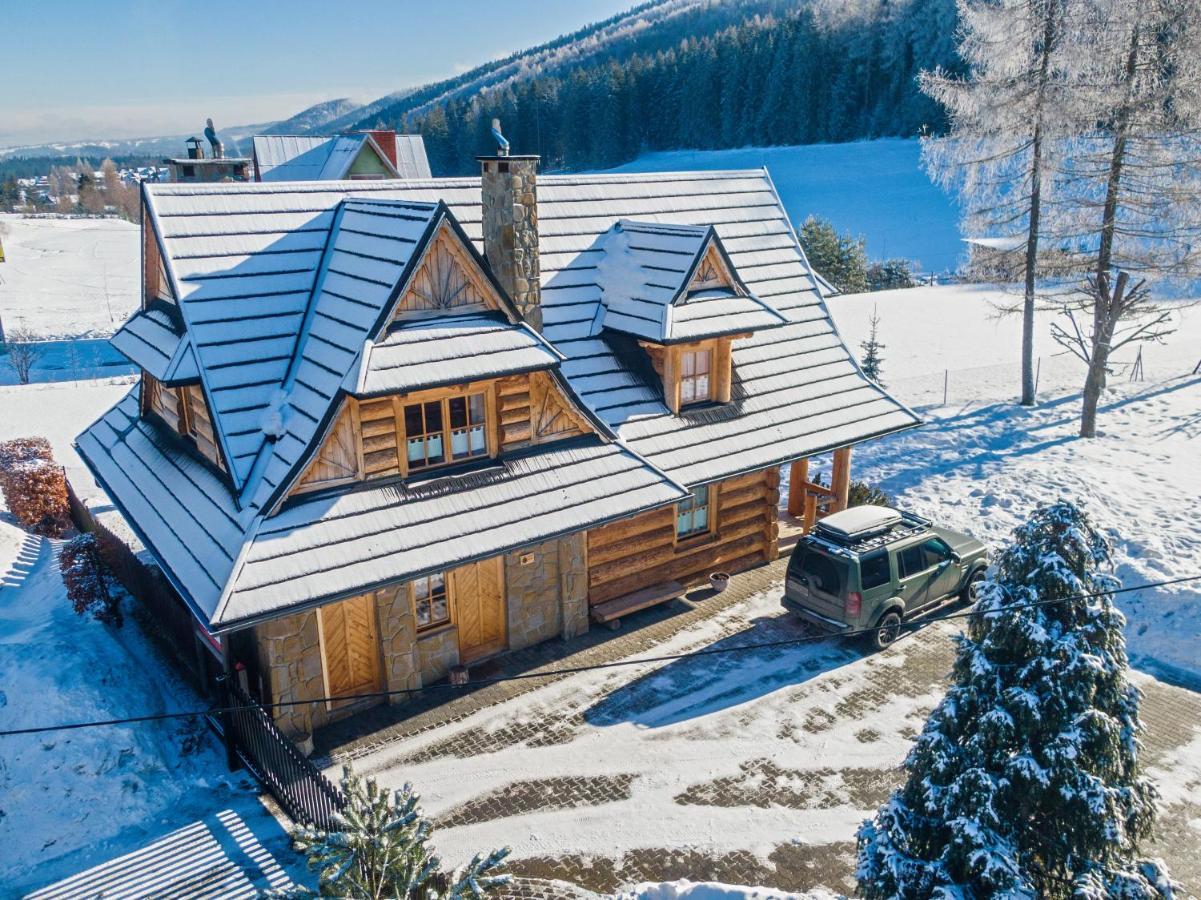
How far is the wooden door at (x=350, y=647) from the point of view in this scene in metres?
12.3

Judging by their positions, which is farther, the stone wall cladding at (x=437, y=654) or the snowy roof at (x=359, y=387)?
the stone wall cladding at (x=437, y=654)

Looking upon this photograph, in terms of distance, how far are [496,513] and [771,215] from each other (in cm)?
1071

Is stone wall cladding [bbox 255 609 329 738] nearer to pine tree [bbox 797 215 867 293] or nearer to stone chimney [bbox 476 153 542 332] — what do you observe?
stone chimney [bbox 476 153 542 332]

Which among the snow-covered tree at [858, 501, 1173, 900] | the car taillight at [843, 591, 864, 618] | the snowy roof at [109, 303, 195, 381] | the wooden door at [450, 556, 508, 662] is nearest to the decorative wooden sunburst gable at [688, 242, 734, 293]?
the car taillight at [843, 591, 864, 618]

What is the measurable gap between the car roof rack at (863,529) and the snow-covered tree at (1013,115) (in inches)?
499

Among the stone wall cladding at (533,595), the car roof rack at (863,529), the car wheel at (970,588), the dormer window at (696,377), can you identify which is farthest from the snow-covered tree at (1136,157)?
the stone wall cladding at (533,595)

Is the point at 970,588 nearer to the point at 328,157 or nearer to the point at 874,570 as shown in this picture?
the point at 874,570

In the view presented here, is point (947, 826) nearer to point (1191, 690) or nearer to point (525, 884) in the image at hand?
point (525, 884)

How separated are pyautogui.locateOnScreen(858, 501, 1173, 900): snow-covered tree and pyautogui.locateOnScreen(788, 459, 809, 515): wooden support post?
11.4 m

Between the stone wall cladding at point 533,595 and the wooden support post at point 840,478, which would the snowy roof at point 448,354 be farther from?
the wooden support post at point 840,478

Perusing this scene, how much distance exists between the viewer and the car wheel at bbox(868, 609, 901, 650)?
48.3 feet

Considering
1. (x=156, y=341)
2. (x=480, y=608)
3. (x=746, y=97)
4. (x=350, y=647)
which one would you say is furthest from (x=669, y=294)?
(x=746, y=97)

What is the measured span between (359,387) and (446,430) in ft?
6.43

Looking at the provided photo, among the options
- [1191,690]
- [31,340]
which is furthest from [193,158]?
[31,340]
